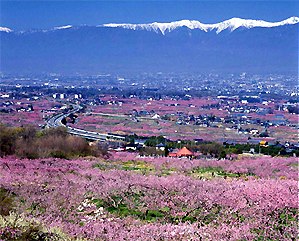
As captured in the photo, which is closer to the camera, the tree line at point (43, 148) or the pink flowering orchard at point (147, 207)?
the pink flowering orchard at point (147, 207)

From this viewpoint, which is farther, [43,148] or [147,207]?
[43,148]

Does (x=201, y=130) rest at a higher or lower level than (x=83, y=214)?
lower

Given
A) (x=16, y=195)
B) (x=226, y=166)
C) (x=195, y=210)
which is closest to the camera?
(x=195, y=210)

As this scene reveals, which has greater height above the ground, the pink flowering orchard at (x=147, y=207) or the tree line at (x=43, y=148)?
the pink flowering orchard at (x=147, y=207)

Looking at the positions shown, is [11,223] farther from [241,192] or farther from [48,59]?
[48,59]

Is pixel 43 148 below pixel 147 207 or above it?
below

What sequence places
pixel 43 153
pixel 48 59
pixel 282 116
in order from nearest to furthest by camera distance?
1. pixel 43 153
2. pixel 282 116
3. pixel 48 59

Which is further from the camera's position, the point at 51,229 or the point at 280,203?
the point at 280,203

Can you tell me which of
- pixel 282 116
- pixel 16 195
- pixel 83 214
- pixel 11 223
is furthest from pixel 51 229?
pixel 282 116
